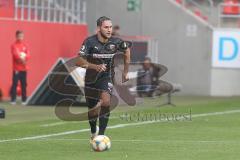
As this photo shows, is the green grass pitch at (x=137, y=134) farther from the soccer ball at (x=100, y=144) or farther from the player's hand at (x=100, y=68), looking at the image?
the player's hand at (x=100, y=68)

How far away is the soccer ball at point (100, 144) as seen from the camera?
13047 mm

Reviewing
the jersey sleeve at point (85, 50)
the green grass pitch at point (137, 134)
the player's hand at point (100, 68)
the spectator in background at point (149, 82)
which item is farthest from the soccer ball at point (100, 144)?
the spectator in background at point (149, 82)

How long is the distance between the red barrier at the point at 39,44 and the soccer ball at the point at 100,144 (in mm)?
13668

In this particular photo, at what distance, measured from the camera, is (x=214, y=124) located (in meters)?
18.1

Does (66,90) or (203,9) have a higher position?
(203,9)

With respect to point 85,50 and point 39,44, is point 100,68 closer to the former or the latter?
point 85,50

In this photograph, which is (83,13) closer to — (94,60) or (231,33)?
(231,33)

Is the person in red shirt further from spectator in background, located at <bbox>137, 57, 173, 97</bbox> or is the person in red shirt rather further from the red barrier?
spectator in background, located at <bbox>137, 57, 173, 97</bbox>

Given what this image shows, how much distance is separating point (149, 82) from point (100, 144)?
13.8 m

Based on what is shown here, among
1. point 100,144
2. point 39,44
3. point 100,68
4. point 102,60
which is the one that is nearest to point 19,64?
point 39,44

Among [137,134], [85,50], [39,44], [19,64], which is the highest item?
[85,50]

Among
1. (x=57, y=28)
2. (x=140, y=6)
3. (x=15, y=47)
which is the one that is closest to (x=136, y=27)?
(x=140, y=6)

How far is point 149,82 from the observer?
1055 inches

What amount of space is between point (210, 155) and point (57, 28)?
1719cm
